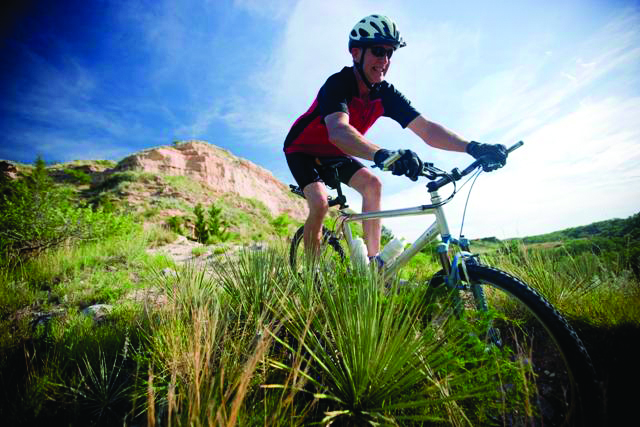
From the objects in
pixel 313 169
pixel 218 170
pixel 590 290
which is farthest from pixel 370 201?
pixel 218 170

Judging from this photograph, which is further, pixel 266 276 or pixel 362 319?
pixel 266 276

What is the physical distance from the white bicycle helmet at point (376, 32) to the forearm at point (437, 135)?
0.80 meters

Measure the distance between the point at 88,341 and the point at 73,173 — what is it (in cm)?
3482

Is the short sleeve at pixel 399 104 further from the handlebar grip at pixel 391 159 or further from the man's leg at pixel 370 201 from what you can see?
the handlebar grip at pixel 391 159

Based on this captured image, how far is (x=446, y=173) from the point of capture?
184 cm

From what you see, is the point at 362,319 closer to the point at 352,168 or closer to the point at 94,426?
the point at 94,426

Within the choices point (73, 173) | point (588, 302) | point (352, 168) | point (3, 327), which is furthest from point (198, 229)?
point (73, 173)

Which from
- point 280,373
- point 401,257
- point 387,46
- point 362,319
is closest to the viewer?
point 362,319

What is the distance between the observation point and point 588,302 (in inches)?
83.0

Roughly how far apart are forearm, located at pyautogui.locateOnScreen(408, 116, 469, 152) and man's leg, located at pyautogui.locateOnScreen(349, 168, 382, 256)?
0.64 metres

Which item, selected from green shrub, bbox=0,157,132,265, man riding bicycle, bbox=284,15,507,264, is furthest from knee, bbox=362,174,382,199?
green shrub, bbox=0,157,132,265

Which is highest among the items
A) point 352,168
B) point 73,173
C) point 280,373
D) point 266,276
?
point 73,173

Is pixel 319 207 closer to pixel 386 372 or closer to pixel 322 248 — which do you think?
pixel 322 248

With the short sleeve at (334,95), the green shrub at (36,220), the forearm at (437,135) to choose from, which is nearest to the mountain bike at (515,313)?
the forearm at (437,135)
